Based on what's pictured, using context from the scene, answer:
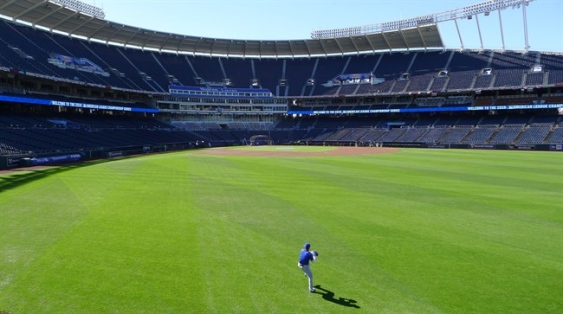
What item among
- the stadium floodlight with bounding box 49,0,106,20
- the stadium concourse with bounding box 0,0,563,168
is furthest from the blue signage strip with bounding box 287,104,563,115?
the stadium floodlight with bounding box 49,0,106,20

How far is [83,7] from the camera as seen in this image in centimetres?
6369

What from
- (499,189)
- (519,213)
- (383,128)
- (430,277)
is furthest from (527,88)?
(430,277)

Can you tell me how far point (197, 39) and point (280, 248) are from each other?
82463 millimetres

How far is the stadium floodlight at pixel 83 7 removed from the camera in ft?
193

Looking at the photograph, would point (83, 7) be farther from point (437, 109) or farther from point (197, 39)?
point (437, 109)

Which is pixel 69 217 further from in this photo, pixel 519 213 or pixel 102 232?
pixel 519 213

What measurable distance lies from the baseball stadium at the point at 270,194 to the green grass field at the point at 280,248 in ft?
0.25

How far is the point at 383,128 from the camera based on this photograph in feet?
253

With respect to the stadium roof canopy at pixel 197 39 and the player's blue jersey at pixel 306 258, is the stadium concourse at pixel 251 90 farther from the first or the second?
the player's blue jersey at pixel 306 258

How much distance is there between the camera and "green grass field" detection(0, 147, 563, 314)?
352 inches

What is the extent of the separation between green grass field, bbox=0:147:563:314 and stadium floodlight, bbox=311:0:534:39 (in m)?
58.0

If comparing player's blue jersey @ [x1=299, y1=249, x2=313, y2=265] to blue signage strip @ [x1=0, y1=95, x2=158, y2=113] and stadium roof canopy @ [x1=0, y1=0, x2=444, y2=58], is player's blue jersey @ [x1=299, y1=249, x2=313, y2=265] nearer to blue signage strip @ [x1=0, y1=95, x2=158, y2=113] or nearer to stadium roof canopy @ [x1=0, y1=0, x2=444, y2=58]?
blue signage strip @ [x1=0, y1=95, x2=158, y2=113]

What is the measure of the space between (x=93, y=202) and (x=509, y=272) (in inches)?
756

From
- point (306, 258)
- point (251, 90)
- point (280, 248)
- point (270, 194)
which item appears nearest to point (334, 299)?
point (306, 258)
